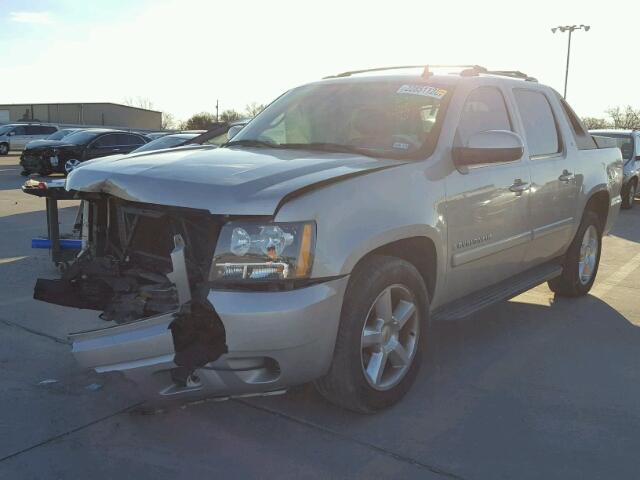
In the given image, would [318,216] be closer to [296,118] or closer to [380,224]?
[380,224]

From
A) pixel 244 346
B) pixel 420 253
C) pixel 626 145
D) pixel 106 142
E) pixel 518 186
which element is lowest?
pixel 244 346

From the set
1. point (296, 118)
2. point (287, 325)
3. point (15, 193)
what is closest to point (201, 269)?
point (287, 325)

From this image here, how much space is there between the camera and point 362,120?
13.9 feet

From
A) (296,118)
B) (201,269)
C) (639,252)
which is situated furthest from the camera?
(639,252)

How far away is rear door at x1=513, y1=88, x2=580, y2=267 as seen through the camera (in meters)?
4.93

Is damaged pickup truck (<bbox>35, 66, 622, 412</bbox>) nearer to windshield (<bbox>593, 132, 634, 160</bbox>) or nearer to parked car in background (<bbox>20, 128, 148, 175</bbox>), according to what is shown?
windshield (<bbox>593, 132, 634, 160</bbox>)

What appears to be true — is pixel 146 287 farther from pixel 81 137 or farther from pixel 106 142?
pixel 81 137

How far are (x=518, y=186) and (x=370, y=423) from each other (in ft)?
6.80

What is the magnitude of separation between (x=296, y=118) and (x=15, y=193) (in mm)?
12114

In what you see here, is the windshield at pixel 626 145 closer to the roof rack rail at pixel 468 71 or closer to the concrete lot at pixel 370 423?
the roof rack rail at pixel 468 71

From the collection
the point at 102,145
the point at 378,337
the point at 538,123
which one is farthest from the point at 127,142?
the point at 378,337

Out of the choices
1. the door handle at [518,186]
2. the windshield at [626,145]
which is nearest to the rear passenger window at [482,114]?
the door handle at [518,186]

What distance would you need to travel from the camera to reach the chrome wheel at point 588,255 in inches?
242

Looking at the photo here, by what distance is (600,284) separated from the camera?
7.02 m
